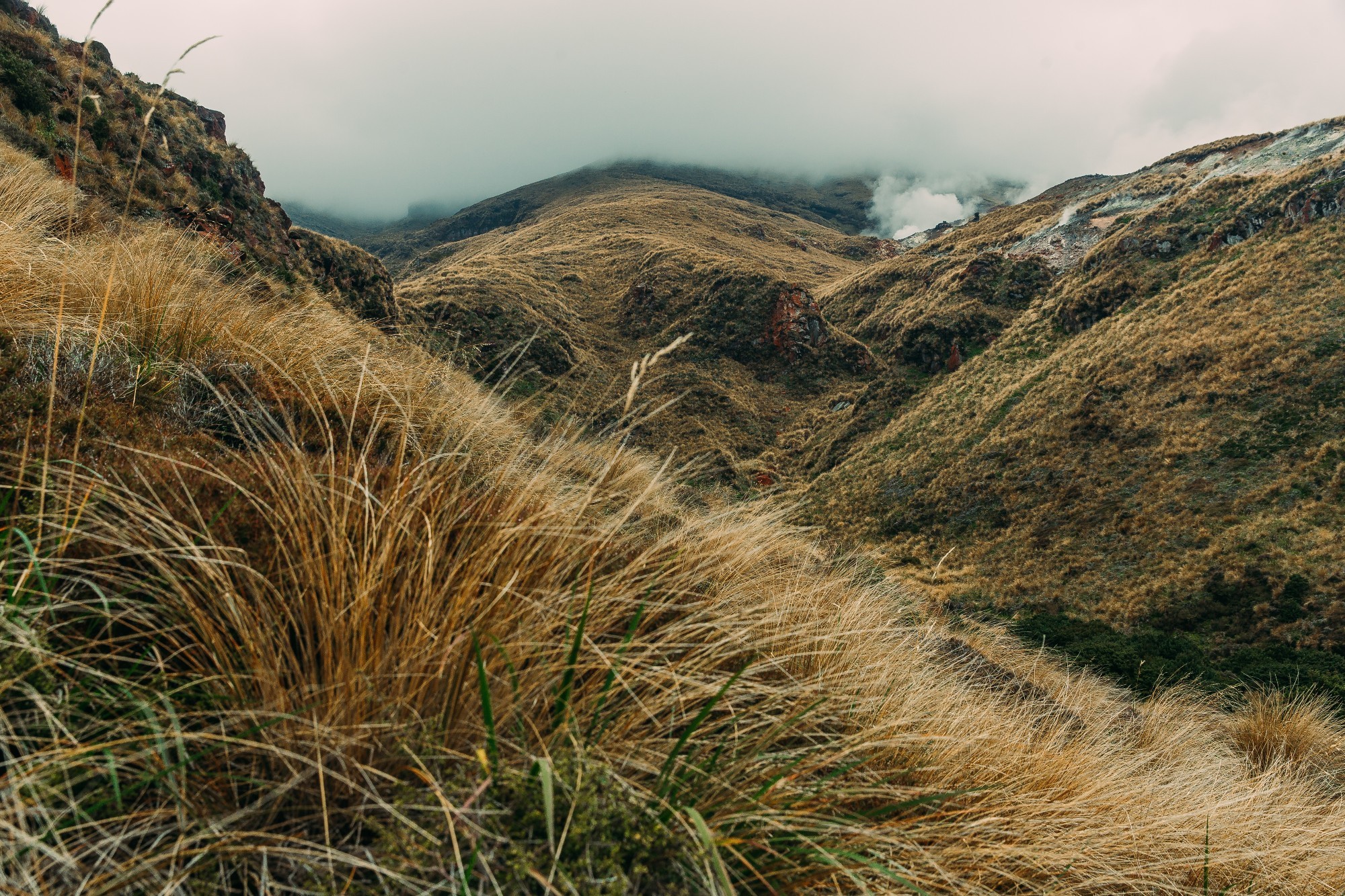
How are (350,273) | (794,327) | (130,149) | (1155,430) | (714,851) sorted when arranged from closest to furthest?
(714,851) → (130,149) → (1155,430) → (350,273) → (794,327)

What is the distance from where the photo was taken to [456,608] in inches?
58.1

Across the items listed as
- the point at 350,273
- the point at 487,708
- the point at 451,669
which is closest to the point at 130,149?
the point at 350,273

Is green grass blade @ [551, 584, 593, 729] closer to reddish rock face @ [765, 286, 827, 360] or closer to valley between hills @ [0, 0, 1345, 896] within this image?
valley between hills @ [0, 0, 1345, 896]

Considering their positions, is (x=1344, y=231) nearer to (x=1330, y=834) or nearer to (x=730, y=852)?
Answer: (x=1330, y=834)

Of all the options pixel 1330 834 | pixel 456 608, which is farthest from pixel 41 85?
pixel 1330 834

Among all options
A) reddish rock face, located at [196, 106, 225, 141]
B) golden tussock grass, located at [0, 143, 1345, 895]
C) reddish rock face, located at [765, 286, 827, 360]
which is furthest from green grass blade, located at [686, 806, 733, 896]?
reddish rock face, located at [765, 286, 827, 360]

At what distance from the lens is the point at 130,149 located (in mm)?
11625

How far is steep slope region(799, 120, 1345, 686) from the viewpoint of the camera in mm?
16188

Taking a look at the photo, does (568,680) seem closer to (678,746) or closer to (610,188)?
(678,746)

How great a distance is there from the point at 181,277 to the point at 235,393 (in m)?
1.66

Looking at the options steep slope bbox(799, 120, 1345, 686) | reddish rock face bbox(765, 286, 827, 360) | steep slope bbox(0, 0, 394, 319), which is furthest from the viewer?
reddish rock face bbox(765, 286, 827, 360)

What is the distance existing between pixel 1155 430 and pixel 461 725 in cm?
2853

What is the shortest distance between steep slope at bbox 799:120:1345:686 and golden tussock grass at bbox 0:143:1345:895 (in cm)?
882

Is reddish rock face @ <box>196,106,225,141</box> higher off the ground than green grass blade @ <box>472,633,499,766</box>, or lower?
higher
